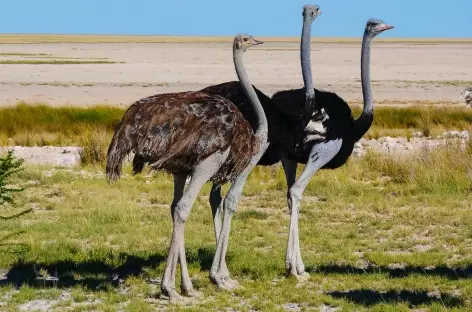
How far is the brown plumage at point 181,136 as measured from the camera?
6406mm

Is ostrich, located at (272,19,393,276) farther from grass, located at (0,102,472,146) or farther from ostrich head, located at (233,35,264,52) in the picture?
grass, located at (0,102,472,146)

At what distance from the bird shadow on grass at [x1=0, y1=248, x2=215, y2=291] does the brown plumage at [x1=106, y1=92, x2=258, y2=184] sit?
122 centimetres

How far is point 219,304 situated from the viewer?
6660mm

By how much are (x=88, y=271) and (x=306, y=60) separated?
8.24 feet

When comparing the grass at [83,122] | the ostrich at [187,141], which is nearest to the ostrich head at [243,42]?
the ostrich at [187,141]

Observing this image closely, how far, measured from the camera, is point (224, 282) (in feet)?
23.3

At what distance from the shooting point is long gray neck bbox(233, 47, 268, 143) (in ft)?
22.3

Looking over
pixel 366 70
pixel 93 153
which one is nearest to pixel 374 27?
pixel 366 70

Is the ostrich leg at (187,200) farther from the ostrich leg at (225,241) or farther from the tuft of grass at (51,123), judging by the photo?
the tuft of grass at (51,123)

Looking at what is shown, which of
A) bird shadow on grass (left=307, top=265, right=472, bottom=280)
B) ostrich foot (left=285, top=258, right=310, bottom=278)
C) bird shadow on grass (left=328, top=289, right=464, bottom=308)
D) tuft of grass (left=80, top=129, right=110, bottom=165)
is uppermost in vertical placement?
tuft of grass (left=80, top=129, right=110, bottom=165)

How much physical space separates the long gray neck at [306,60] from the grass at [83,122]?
976cm

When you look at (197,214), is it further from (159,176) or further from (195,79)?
(195,79)

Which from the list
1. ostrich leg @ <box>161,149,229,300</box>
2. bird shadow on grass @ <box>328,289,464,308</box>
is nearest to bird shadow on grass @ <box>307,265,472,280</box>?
bird shadow on grass @ <box>328,289,464,308</box>

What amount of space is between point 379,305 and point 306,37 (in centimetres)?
247
